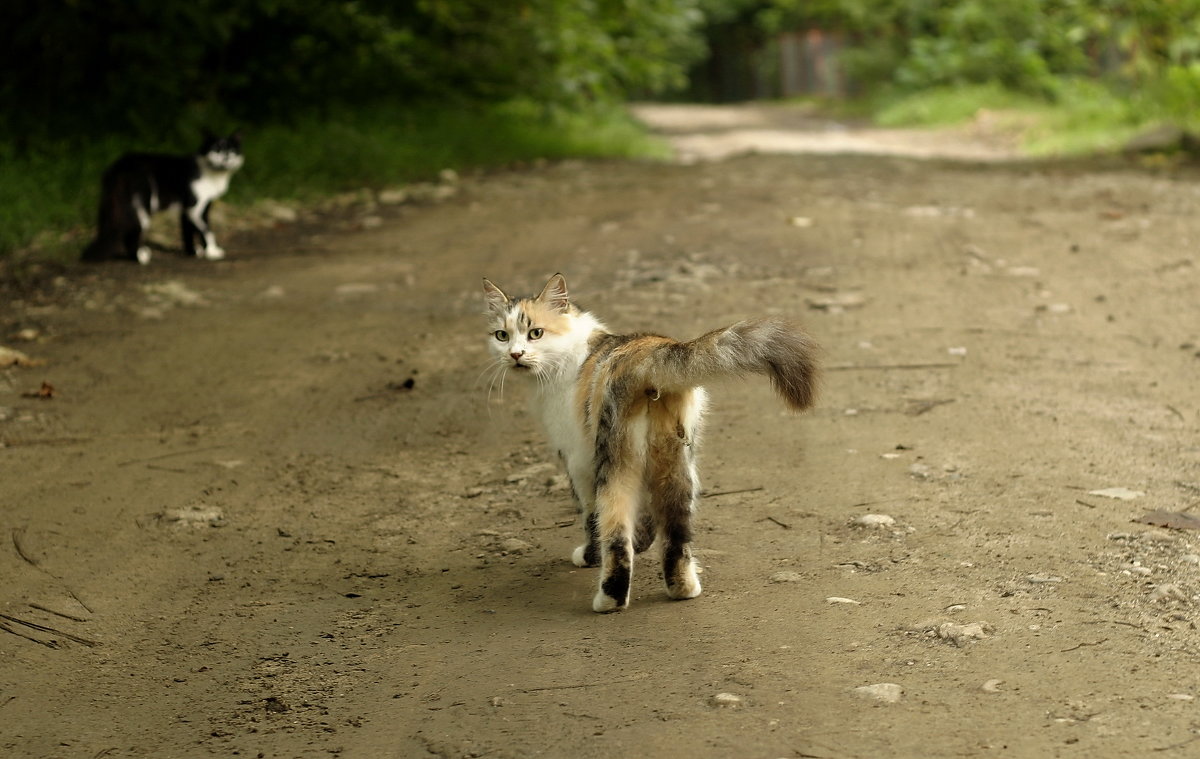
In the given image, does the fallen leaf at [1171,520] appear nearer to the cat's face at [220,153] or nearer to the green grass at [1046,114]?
the cat's face at [220,153]

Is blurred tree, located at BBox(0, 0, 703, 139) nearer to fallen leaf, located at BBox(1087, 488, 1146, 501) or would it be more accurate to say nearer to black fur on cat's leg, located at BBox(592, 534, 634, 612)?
black fur on cat's leg, located at BBox(592, 534, 634, 612)

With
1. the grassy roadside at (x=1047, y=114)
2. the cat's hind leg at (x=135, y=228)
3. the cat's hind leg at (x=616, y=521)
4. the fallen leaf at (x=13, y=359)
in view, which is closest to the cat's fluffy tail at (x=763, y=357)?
the cat's hind leg at (x=616, y=521)

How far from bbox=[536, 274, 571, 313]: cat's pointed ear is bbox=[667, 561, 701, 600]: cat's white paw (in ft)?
3.18

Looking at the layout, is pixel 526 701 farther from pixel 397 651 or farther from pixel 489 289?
pixel 489 289

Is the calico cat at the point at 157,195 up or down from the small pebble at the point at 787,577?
up

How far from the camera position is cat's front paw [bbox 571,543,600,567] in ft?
13.4

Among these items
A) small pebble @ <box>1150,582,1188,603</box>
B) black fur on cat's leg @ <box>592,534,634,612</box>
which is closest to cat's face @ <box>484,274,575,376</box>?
black fur on cat's leg @ <box>592,534,634,612</box>

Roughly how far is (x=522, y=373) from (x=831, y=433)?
5.14 ft

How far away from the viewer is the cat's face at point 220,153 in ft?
29.7

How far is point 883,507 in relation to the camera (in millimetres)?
4352

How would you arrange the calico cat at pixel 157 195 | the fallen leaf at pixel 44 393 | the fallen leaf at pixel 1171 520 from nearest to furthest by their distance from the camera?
the fallen leaf at pixel 1171 520 → the fallen leaf at pixel 44 393 → the calico cat at pixel 157 195

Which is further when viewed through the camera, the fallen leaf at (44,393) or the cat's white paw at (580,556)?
the fallen leaf at (44,393)

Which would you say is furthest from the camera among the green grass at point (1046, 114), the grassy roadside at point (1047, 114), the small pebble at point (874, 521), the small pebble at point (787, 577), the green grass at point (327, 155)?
the green grass at point (1046, 114)

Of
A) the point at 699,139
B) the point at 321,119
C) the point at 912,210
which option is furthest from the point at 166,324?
the point at 699,139
